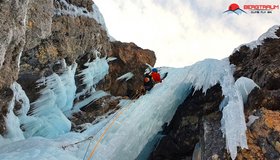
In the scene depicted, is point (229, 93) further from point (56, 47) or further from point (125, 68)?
point (125, 68)

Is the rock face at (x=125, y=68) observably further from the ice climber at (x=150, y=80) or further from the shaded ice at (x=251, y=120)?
the shaded ice at (x=251, y=120)

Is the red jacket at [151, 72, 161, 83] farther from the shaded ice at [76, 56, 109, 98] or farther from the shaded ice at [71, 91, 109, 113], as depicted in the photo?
the shaded ice at [71, 91, 109, 113]

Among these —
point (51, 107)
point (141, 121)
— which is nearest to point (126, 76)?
point (51, 107)

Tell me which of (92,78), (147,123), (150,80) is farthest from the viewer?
(92,78)

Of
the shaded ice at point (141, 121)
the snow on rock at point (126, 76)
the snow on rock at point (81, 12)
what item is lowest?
the shaded ice at point (141, 121)

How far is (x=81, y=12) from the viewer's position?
59.1ft

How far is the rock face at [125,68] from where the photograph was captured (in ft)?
71.2

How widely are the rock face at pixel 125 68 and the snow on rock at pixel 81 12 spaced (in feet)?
6.90

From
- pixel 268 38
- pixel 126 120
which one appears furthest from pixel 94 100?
pixel 268 38

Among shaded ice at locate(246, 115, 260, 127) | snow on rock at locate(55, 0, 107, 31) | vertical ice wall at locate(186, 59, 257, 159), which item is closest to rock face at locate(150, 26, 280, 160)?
shaded ice at locate(246, 115, 260, 127)

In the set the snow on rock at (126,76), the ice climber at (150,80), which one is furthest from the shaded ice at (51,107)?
the snow on rock at (126,76)

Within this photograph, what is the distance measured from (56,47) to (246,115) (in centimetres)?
970

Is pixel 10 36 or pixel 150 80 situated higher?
pixel 10 36

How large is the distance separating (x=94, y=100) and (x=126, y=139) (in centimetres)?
840
